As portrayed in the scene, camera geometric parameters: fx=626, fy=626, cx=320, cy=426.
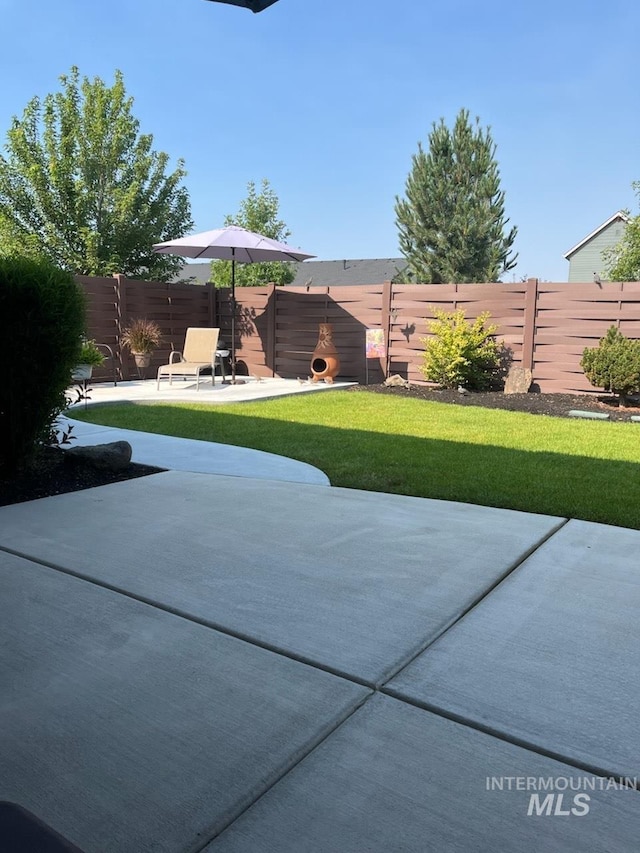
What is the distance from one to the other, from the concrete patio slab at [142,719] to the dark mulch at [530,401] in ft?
24.2

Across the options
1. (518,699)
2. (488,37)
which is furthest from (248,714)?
(488,37)

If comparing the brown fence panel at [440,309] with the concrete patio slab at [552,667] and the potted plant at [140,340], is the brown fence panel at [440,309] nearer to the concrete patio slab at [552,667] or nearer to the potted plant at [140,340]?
the potted plant at [140,340]

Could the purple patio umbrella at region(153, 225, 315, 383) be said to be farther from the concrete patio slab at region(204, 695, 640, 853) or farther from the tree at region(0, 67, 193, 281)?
the concrete patio slab at region(204, 695, 640, 853)

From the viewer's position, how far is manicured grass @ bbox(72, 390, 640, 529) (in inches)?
178

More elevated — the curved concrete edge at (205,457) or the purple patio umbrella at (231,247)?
the purple patio umbrella at (231,247)

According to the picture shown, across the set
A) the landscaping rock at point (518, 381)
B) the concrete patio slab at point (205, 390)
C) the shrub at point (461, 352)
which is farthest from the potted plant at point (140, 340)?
the landscaping rock at point (518, 381)

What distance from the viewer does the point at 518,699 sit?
1.99 meters

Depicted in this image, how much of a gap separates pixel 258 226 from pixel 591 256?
2001 centimetres

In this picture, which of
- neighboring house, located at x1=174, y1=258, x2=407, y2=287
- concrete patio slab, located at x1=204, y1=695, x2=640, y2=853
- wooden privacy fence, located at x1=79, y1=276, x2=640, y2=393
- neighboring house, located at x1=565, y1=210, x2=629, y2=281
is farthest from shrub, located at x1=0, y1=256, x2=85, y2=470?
neighboring house, located at x1=565, y1=210, x2=629, y2=281

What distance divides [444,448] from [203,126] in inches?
732

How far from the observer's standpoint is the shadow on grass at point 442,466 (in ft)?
14.2

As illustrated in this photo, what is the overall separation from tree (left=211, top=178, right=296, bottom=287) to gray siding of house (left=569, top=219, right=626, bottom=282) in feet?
59.3

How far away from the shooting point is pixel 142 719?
1.86m

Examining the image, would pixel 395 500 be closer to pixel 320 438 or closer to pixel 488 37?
pixel 320 438
